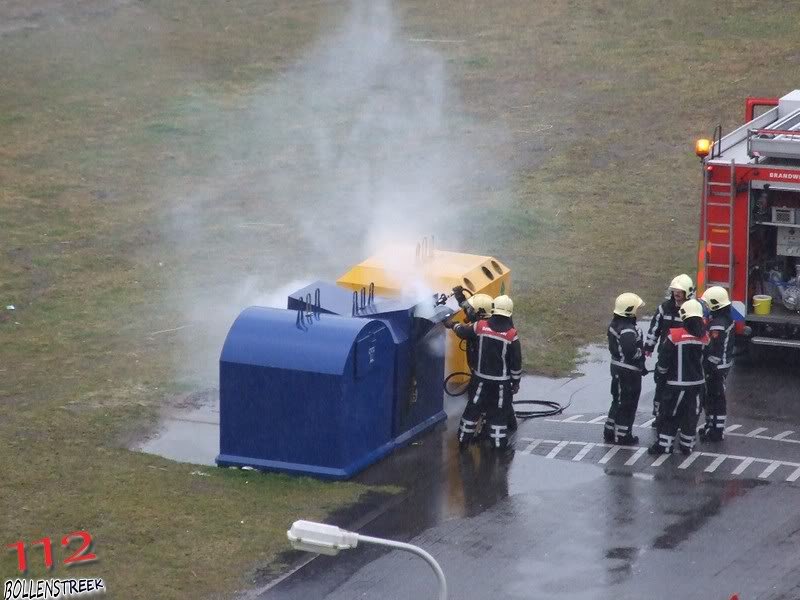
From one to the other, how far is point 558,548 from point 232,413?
2.82m

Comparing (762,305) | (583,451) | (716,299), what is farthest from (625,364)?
(762,305)

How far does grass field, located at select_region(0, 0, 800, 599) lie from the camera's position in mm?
11898

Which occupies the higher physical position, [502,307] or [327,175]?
[327,175]

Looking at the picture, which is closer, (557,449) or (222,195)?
(557,449)

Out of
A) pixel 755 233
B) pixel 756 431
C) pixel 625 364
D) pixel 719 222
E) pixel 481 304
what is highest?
pixel 719 222

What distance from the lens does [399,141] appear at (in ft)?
79.9

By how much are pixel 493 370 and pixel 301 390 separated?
1660 mm

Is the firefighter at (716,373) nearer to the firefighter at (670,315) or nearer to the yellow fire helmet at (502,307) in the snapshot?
the firefighter at (670,315)

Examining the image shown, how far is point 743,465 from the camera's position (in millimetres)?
12625

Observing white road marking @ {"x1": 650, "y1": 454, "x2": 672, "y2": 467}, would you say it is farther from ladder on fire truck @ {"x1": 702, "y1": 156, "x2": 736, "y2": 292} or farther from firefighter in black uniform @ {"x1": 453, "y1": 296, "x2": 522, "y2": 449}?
ladder on fire truck @ {"x1": 702, "y1": 156, "x2": 736, "y2": 292}

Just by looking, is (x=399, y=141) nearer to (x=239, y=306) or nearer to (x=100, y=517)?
(x=239, y=306)

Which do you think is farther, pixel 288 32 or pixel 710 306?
pixel 288 32

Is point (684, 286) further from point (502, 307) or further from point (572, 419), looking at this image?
point (502, 307)

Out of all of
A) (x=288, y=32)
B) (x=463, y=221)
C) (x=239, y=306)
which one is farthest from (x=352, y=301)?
(x=288, y=32)
